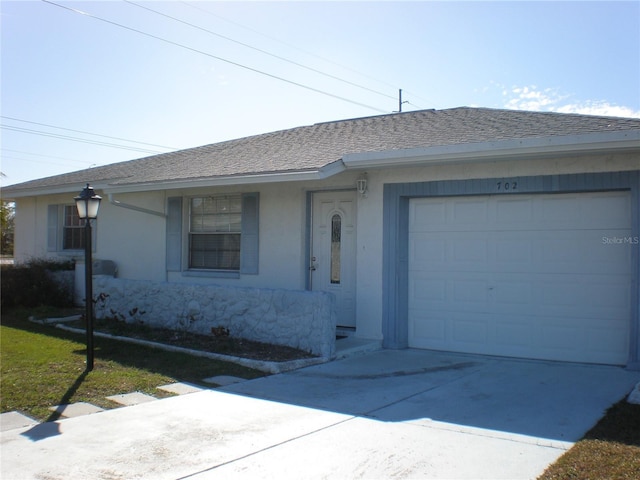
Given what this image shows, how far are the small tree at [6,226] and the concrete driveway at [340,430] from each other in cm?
3404

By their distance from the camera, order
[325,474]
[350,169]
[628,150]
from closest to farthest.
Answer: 1. [325,474]
2. [628,150]
3. [350,169]

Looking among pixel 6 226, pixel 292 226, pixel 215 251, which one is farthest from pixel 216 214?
pixel 6 226

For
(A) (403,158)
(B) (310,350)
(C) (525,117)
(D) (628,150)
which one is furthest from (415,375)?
(C) (525,117)

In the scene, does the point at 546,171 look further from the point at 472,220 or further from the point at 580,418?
the point at 580,418

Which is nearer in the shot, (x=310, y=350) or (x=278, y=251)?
(x=310, y=350)

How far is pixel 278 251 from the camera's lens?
11.0 m

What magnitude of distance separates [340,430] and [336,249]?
5.33 meters

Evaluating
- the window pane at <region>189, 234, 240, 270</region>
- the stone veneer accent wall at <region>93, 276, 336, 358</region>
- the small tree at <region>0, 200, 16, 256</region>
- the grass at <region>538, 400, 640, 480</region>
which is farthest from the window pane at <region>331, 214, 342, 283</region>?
the small tree at <region>0, 200, 16, 256</region>

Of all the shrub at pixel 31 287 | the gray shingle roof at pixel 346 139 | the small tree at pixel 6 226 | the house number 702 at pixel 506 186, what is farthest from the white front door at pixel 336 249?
the small tree at pixel 6 226

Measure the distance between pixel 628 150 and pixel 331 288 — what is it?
5.02m

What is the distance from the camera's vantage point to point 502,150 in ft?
26.5

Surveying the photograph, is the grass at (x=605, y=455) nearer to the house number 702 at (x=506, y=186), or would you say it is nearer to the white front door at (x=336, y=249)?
the house number 702 at (x=506, y=186)

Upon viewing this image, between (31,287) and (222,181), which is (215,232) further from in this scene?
(31,287)

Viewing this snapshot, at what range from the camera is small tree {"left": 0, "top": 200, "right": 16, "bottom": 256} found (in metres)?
39.0
